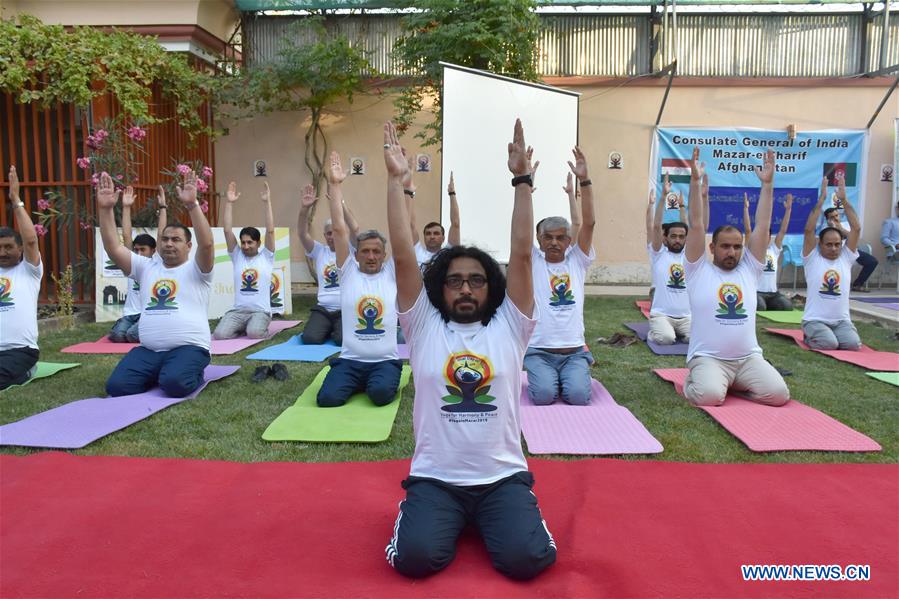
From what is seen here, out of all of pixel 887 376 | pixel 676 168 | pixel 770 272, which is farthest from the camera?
pixel 676 168

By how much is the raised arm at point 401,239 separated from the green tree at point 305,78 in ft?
29.4

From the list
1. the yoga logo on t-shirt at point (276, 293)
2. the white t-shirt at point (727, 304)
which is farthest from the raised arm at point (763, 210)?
the yoga logo on t-shirt at point (276, 293)

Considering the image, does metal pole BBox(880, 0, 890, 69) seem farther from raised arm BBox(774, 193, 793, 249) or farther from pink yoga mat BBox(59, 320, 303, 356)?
pink yoga mat BBox(59, 320, 303, 356)

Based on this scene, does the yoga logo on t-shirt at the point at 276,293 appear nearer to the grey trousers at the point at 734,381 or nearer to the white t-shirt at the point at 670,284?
the white t-shirt at the point at 670,284

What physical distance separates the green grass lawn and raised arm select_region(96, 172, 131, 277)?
1.12m

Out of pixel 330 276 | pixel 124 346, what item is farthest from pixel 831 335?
pixel 124 346

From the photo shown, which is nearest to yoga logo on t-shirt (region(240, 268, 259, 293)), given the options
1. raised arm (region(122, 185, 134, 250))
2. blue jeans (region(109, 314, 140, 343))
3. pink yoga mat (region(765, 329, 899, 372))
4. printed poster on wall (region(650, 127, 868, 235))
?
blue jeans (region(109, 314, 140, 343))

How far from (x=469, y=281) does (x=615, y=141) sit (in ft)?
33.7

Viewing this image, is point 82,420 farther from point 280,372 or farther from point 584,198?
point 584,198

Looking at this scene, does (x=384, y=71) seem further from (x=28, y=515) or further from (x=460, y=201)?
(x=28, y=515)

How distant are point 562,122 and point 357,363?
5.39 m

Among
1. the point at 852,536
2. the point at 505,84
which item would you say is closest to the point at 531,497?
the point at 852,536

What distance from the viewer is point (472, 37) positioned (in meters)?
9.16

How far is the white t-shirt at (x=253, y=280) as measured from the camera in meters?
8.14
